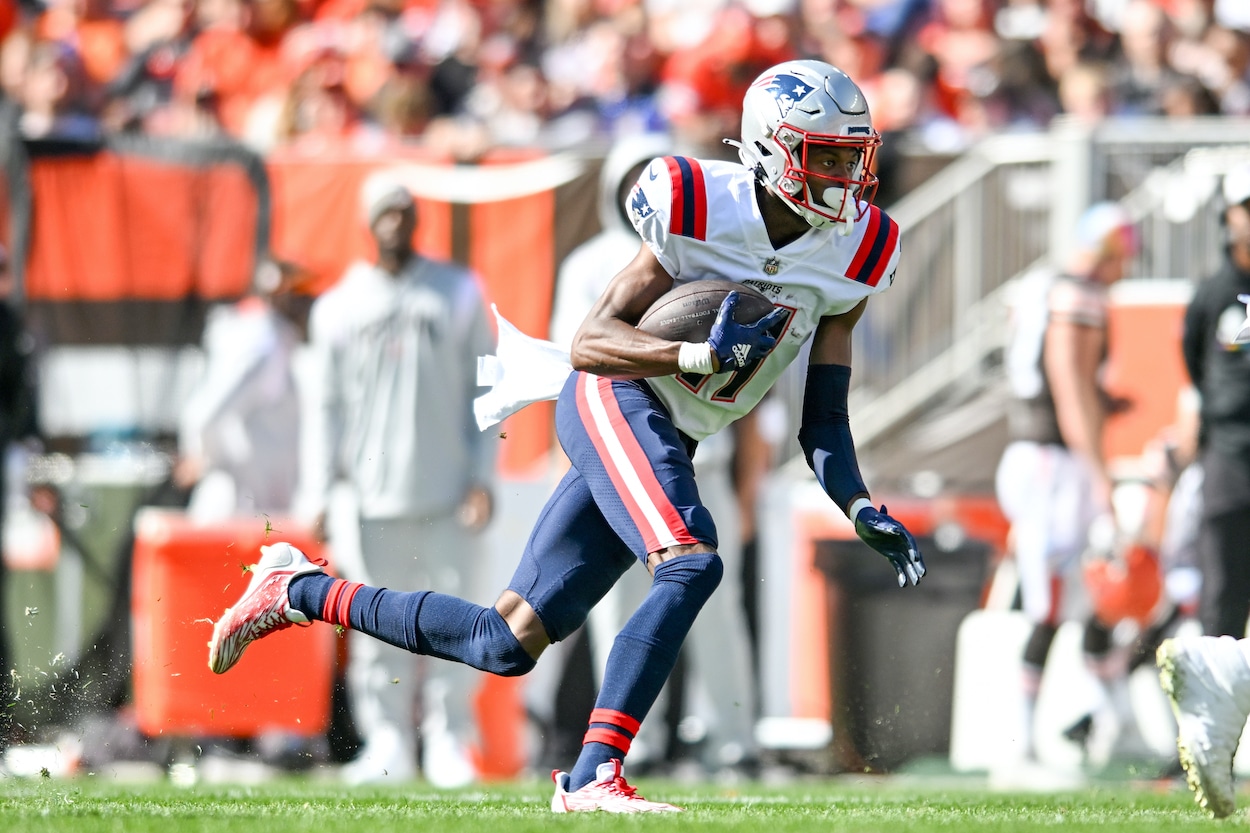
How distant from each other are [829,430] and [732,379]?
330 mm

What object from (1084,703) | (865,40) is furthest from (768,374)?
(865,40)

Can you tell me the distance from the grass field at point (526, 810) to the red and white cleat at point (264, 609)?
42 centimetres

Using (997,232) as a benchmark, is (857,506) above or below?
below

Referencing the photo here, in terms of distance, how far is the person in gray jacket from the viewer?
22.8 ft

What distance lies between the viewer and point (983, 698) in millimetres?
7031

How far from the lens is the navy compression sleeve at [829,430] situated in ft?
14.3

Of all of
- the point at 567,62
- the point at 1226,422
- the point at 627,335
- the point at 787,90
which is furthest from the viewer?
the point at 567,62

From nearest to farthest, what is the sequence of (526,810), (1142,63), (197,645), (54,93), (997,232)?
(526,810), (197,645), (997,232), (54,93), (1142,63)

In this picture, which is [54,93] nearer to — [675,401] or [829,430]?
[675,401]

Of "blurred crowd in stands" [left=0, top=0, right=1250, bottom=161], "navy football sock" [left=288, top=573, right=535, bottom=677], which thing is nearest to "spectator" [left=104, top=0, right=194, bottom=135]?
"blurred crowd in stands" [left=0, top=0, right=1250, bottom=161]

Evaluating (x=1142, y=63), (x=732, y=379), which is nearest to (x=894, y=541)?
(x=732, y=379)

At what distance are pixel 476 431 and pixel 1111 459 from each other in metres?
2.55

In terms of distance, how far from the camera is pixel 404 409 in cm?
701

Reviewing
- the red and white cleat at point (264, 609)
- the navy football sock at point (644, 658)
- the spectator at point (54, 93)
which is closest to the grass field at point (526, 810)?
the navy football sock at point (644, 658)
